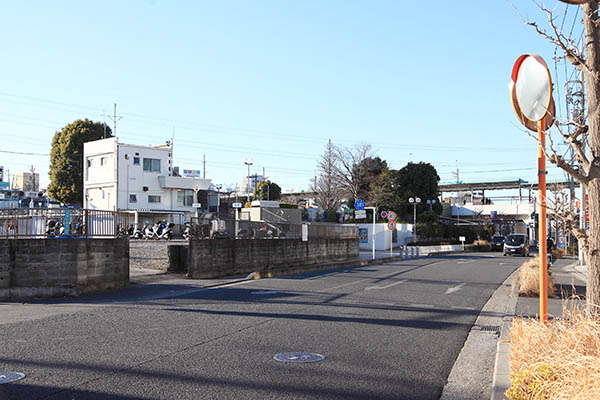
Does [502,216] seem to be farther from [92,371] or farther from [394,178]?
[92,371]

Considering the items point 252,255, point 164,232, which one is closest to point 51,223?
point 252,255

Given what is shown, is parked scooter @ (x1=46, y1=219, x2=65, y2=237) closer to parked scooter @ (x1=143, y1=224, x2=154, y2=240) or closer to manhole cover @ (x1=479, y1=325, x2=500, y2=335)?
manhole cover @ (x1=479, y1=325, x2=500, y2=335)

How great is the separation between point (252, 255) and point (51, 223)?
9758 millimetres

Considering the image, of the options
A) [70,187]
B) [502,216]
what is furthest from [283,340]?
[502,216]

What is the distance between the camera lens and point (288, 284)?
18.1 metres

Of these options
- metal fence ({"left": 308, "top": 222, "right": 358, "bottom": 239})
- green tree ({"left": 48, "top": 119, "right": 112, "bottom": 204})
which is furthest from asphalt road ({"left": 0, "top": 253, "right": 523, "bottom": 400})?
green tree ({"left": 48, "top": 119, "right": 112, "bottom": 204})

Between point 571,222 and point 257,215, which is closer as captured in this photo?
point 571,222

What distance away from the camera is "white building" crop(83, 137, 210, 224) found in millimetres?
52562

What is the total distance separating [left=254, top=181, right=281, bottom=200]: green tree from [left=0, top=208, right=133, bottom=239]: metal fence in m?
64.4

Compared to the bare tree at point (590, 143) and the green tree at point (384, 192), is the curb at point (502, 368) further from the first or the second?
the green tree at point (384, 192)

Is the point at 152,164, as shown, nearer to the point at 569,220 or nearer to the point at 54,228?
the point at 54,228

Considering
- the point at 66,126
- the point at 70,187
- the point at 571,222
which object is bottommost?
the point at 571,222

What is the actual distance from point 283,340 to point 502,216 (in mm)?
76924

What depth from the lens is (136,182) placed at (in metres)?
53.8
